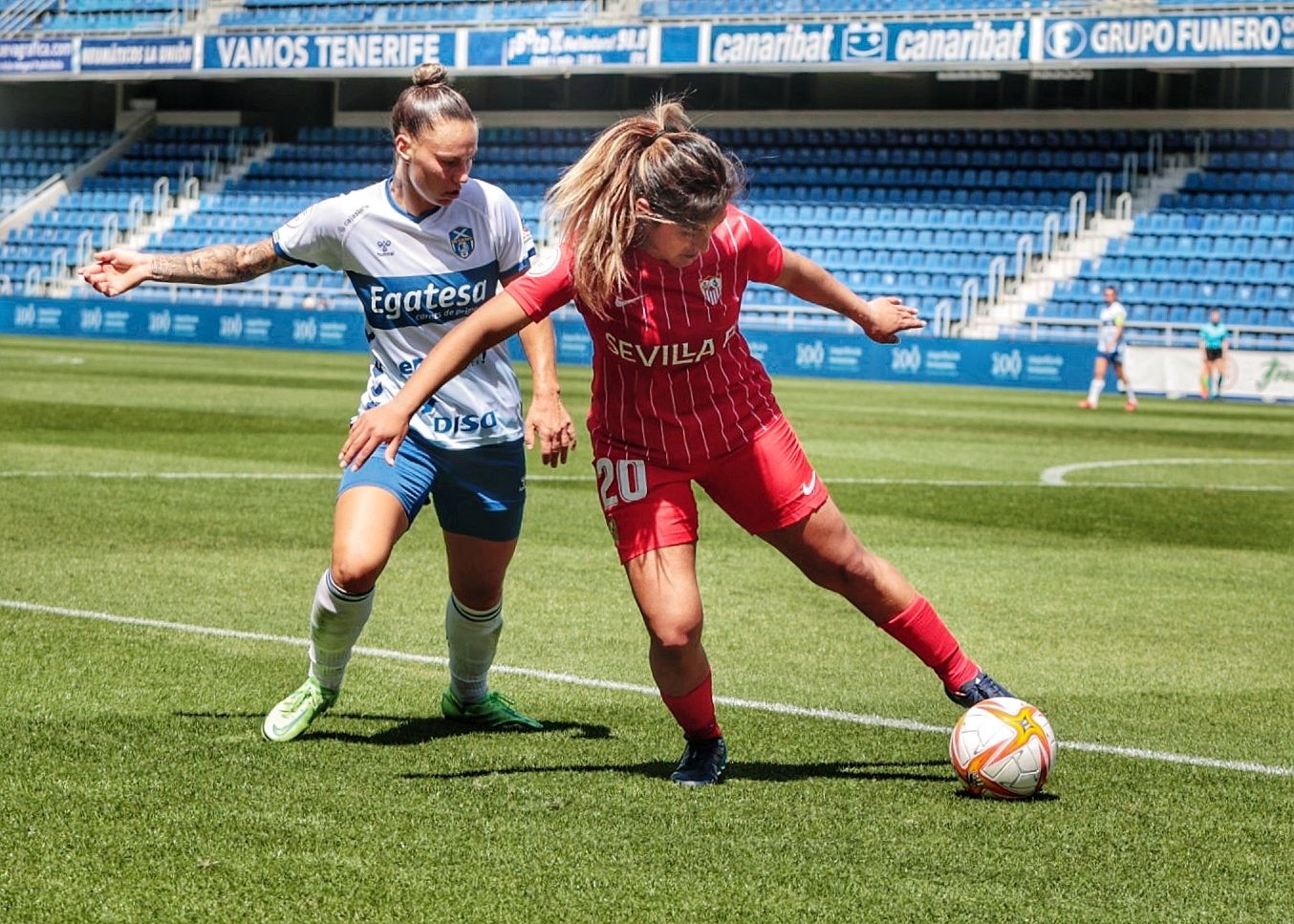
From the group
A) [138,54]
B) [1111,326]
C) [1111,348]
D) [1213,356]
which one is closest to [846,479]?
[1111,326]

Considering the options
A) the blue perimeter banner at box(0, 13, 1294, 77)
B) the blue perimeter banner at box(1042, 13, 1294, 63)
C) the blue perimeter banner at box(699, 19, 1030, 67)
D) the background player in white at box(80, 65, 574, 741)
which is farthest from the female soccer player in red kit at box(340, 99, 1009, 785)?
the blue perimeter banner at box(699, 19, 1030, 67)

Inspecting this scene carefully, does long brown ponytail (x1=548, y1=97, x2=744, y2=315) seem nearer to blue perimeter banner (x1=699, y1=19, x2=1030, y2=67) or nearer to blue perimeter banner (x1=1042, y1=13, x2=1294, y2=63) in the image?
blue perimeter banner (x1=1042, y1=13, x2=1294, y2=63)

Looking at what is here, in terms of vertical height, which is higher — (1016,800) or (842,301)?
(842,301)

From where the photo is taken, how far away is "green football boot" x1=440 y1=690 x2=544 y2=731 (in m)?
5.90

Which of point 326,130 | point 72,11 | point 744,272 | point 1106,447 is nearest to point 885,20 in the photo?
point 326,130

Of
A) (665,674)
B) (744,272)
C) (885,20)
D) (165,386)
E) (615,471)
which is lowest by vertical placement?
(165,386)

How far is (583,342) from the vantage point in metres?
35.1

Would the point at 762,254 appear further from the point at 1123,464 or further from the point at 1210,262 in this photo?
the point at 1210,262

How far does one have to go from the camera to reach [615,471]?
516cm

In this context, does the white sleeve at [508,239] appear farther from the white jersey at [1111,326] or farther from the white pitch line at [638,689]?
the white jersey at [1111,326]

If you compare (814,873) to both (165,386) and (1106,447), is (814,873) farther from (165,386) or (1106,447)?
(165,386)

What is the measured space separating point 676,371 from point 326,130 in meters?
45.2

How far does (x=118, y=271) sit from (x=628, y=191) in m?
1.88

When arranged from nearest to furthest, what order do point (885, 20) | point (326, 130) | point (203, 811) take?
point (203, 811) → point (885, 20) → point (326, 130)
